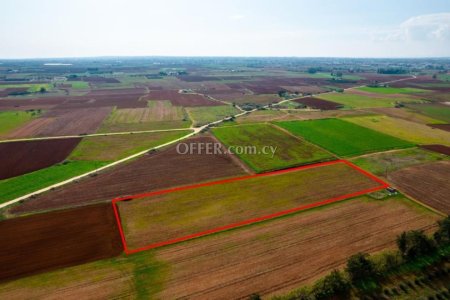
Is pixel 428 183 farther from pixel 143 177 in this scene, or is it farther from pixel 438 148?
pixel 143 177

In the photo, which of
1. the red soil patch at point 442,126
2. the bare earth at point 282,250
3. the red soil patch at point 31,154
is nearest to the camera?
the bare earth at point 282,250

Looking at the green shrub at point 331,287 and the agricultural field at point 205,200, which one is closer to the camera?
→ the green shrub at point 331,287

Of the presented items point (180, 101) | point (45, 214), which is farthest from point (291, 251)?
point (180, 101)

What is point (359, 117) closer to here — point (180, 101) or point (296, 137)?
point (296, 137)

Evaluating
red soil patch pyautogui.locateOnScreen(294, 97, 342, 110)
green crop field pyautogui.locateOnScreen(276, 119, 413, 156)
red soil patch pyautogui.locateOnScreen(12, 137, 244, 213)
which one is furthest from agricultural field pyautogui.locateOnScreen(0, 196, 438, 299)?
red soil patch pyautogui.locateOnScreen(294, 97, 342, 110)

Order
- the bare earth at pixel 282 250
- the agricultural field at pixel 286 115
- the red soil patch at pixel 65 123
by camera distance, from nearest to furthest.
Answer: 1. the bare earth at pixel 282 250
2. the red soil patch at pixel 65 123
3. the agricultural field at pixel 286 115

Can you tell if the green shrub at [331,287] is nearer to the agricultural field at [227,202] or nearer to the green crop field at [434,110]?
the agricultural field at [227,202]

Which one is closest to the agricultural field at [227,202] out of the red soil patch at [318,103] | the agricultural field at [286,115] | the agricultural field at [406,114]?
the agricultural field at [286,115]

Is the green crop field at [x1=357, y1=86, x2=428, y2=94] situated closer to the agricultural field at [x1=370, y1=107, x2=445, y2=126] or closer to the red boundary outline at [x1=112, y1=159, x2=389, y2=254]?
the agricultural field at [x1=370, y1=107, x2=445, y2=126]
